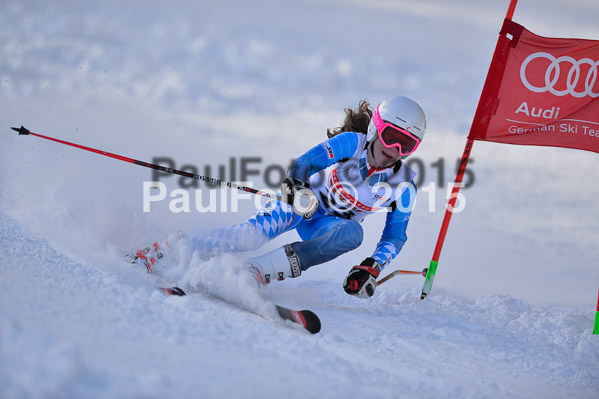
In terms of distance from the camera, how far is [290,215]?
382 cm

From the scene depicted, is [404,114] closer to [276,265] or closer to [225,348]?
[276,265]

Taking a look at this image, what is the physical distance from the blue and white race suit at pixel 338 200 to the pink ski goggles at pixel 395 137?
0.24m

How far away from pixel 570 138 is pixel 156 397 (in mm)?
3796

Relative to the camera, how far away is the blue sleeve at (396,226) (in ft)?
12.3

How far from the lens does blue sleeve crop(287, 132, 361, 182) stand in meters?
3.55

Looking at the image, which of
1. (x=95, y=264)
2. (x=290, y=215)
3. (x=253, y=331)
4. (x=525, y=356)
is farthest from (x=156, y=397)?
(x=290, y=215)

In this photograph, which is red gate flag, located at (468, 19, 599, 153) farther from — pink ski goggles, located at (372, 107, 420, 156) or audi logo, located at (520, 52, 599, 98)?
pink ski goggles, located at (372, 107, 420, 156)

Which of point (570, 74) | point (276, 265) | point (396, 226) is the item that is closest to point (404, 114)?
point (396, 226)

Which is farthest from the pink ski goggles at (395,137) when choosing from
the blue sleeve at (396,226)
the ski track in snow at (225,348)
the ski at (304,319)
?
the ski at (304,319)

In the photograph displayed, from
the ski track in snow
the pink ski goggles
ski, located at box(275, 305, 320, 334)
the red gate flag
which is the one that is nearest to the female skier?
the pink ski goggles

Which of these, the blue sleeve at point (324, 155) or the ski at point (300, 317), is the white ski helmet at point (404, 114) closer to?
the blue sleeve at point (324, 155)

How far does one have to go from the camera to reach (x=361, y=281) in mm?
3434

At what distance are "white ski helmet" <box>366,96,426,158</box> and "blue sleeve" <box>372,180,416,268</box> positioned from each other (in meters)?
0.48

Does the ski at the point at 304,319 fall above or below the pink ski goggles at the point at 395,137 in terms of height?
below
